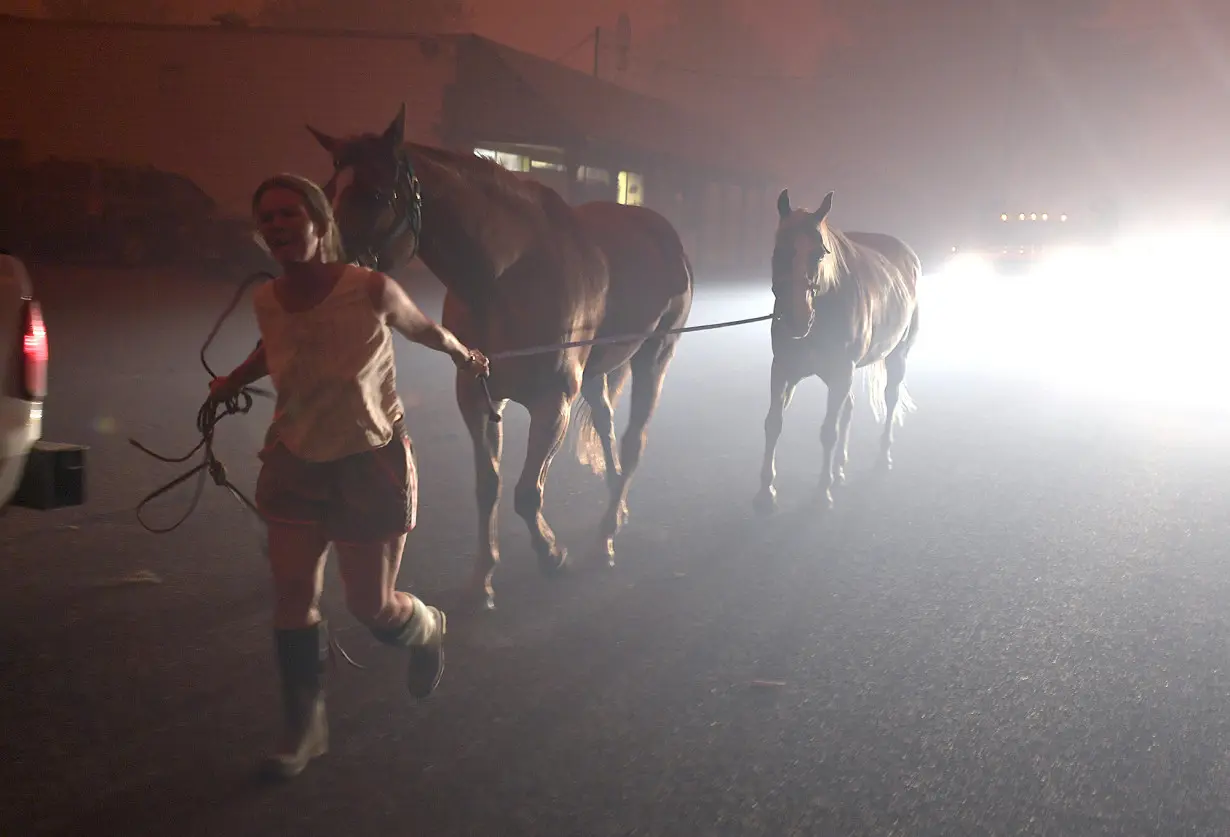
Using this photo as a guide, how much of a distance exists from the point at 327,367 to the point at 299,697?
105cm

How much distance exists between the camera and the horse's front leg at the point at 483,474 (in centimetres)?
424

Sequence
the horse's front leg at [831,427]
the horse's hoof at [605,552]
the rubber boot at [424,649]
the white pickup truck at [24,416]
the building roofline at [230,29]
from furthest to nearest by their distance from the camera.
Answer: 1. the building roofline at [230,29]
2. the horse's front leg at [831,427]
3. the horse's hoof at [605,552]
4. the white pickup truck at [24,416]
5. the rubber boot at [424,649]

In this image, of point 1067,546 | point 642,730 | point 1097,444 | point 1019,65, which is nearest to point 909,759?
point 642,730

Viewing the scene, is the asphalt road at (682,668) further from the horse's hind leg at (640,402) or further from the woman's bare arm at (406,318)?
the woman's bare arm at (406,318)

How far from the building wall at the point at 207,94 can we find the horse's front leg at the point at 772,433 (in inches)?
833

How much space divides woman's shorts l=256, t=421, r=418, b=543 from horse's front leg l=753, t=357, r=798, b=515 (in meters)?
3.52

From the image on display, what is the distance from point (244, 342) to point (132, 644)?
353 inches

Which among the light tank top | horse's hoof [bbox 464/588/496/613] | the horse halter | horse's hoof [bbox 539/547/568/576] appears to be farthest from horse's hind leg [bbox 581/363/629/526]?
the light tank top

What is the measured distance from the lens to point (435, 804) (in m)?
2.73

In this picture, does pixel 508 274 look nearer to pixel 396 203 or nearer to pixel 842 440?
pixel 396 203

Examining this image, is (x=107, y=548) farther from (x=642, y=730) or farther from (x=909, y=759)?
(x=909, y=759)

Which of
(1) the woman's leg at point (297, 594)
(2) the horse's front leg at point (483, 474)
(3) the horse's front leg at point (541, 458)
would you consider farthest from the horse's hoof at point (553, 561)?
(1) the woman's leg at point (297, 594)

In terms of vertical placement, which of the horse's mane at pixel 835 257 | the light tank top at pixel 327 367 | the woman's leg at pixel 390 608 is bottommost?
the woman's leg at pixel 390 608

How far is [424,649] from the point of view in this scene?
3178 millimetres
